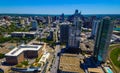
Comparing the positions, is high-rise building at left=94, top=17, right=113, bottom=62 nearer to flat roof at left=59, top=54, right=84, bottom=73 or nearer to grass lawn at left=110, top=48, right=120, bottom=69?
grass lawn at left=110, top=48, right=120, bottom=69

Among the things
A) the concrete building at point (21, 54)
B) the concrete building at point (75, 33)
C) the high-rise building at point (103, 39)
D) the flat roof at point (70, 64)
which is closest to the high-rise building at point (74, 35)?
the concrete building at point (75, 33)

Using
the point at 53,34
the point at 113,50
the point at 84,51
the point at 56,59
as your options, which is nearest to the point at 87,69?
the point at 56,59

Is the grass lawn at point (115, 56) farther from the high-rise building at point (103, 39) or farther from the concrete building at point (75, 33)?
the concrete building at point (75, 33)

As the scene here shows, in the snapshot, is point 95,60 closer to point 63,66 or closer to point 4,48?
point 63,66

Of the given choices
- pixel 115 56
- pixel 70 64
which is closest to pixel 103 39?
pixel 115 56

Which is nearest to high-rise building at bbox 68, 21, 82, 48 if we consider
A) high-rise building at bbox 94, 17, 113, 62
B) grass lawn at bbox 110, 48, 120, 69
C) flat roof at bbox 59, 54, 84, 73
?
flat roof at bbox 59, 54, 84, 73
